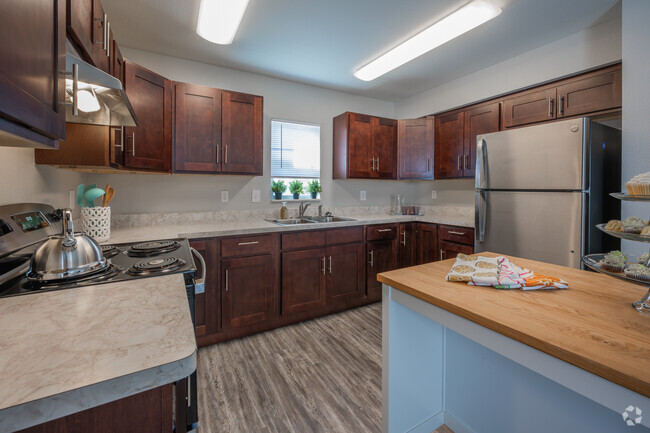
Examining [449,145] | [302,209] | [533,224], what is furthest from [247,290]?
[449,145]

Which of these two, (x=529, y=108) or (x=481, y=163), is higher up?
(x=529, y=108)

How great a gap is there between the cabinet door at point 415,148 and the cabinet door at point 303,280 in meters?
1.67

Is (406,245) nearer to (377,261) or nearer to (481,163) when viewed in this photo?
(377,261)

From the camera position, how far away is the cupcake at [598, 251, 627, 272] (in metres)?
0.82

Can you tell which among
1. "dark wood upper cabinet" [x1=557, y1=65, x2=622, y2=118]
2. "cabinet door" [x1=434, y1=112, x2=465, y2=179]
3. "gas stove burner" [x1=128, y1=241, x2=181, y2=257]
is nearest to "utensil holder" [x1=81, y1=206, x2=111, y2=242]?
"gas stove burner" [x1=128, y1=241, x2=181, y2=257]

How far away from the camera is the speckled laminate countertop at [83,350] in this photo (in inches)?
17.9

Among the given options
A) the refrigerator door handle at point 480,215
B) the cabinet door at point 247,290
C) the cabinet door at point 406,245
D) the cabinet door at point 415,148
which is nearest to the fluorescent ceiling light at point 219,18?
the cabinet door at point 247,290

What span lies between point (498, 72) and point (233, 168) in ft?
9.46

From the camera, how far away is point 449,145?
3.41 metres

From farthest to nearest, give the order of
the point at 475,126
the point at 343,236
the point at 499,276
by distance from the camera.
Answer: the point at 475,126 < the point at 343,236 < the point at 499,276

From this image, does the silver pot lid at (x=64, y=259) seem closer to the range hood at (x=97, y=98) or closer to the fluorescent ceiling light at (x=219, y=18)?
the range hood at (x=97, y=98)

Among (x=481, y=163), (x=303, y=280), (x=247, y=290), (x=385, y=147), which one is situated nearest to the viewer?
(x=247, y=290)

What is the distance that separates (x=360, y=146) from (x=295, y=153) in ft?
2.58

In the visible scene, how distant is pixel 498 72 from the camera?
299cm
